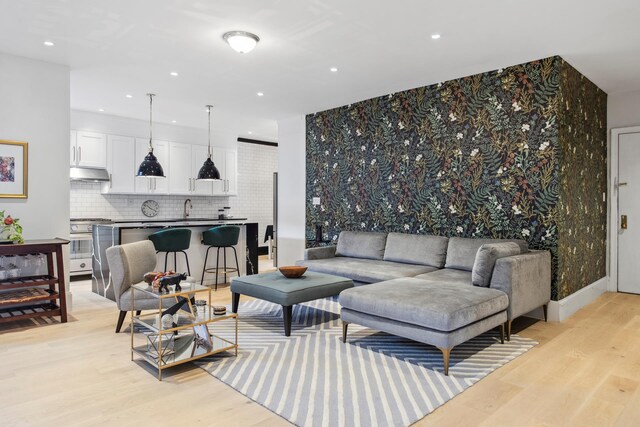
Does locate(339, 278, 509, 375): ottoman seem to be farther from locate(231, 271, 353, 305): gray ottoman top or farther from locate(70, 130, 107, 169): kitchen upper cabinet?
locate(70, 130, 107, 169): kitchen upper cabinet

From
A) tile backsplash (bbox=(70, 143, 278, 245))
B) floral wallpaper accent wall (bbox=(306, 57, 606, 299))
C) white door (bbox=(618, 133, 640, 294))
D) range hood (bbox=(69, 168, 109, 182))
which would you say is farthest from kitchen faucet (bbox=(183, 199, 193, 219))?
white door (bbox=(618, 133, 640, 294))

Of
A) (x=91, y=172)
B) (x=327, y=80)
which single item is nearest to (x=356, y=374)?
(x=327, y=80)

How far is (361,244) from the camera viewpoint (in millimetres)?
5699

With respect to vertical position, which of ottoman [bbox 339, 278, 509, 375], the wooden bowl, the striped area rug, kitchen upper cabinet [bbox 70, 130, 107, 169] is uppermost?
kitchen upper cabinet [bbox 70, 130, 107, 169]

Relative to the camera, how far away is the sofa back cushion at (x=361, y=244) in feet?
18.2

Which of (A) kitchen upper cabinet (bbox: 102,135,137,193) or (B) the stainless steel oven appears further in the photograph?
(A) kitchen upper cabinet (bbox: 102,135,137,193)

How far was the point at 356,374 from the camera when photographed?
2.92 metres

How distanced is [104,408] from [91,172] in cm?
544

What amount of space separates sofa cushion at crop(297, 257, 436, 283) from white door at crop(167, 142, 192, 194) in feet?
12.4

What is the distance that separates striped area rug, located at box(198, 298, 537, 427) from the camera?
7.93ft

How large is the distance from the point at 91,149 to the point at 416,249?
5.54 meters

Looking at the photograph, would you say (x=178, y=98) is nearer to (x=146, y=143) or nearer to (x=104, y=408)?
(x=146, y=143)

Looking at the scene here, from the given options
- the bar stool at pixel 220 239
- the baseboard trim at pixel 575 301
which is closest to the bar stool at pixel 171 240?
the bar stool at pixel 220 239

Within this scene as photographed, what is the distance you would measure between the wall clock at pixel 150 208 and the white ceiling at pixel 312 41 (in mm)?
2718
